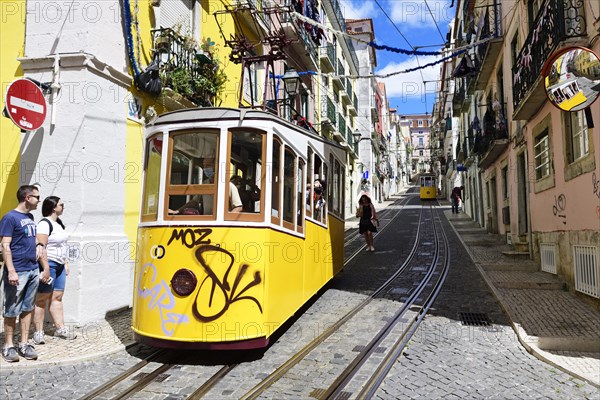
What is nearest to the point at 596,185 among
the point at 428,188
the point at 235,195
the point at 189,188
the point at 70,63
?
the point at 235,195

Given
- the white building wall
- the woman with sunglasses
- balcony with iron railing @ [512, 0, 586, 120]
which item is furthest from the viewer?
the woman with sunglasses

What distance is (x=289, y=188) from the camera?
214 inches

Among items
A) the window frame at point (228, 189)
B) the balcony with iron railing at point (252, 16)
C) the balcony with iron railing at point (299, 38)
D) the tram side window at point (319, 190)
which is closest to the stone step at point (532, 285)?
the tram side window at point (319, 190)

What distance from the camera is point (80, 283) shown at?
629cm

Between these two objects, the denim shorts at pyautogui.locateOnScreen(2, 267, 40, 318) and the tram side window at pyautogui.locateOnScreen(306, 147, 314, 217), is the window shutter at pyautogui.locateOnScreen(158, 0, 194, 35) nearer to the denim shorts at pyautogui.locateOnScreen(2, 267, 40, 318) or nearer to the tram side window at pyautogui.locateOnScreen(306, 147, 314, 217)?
the tram side window at pyautogui.locateOnScreen(306, 147, 314, 217)

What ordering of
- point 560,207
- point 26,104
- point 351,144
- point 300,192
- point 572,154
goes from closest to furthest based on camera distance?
point 300,192, point 26,104, point 572,154, point 560,207, point 351,144

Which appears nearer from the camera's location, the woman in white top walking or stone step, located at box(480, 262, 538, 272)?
the woman in white top walking

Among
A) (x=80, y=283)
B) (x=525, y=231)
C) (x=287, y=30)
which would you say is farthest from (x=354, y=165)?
(x=80, y=283)

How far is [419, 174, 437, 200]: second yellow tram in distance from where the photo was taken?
43594 mm

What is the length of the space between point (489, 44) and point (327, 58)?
10.4 meters

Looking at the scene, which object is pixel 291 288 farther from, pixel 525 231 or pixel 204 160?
pixel 525 231

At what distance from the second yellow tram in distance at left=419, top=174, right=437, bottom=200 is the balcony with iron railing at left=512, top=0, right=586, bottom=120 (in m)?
33.4

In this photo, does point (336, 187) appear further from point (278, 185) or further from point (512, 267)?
point (512, 267)

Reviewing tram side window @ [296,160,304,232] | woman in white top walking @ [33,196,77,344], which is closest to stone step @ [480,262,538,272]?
tram side window @ [296,160,304,232]
